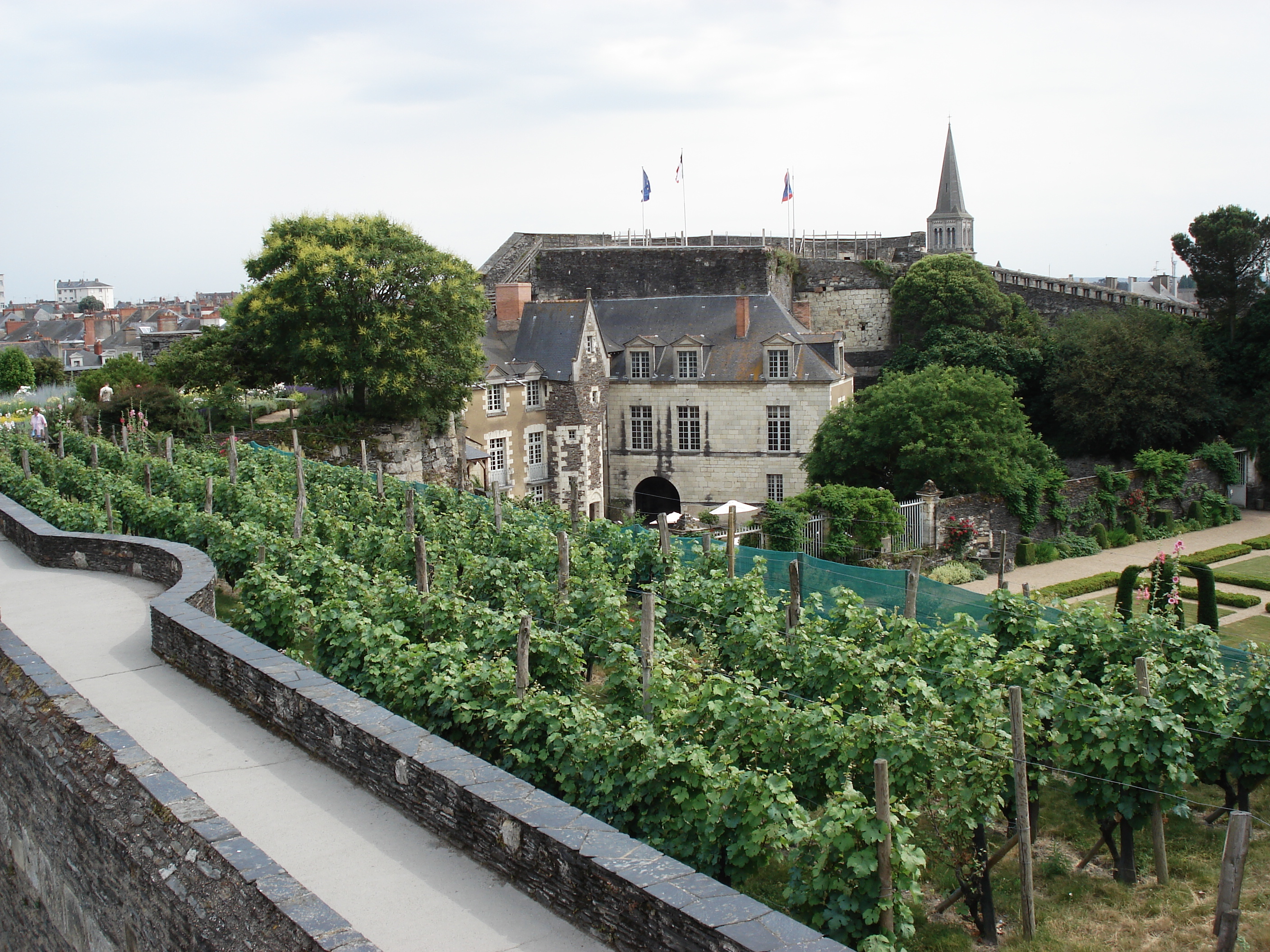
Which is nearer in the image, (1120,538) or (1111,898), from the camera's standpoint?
(1111,898)

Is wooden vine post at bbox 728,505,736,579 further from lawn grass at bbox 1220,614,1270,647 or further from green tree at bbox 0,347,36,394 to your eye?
green tree at bbox 0,347,36,394

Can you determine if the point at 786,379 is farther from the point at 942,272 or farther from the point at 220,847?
the point at 220,847

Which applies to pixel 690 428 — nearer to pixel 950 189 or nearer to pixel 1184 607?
pixel 1184 607

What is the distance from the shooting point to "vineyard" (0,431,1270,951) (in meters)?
7.24

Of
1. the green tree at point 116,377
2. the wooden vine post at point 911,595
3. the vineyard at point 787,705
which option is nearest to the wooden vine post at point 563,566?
the vineyard at point 787,705

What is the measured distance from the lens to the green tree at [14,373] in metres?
48.4

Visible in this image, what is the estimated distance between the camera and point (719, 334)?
121 feet

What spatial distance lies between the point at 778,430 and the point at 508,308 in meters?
9.74

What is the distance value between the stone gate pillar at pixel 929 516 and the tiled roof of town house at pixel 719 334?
396 inches

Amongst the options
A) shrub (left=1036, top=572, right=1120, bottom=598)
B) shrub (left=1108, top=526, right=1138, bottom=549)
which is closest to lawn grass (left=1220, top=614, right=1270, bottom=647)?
shrub (left=1036, top=572, right=1120, bottom=598)

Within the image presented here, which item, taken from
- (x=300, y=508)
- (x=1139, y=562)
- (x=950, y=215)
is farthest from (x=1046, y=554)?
(x=950, y=215)

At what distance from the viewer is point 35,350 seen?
75438 mm

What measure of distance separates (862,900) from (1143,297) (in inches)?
1551

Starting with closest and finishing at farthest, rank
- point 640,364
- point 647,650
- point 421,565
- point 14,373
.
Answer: point 647,650, point 421,565, point 640,364, point 14,373
